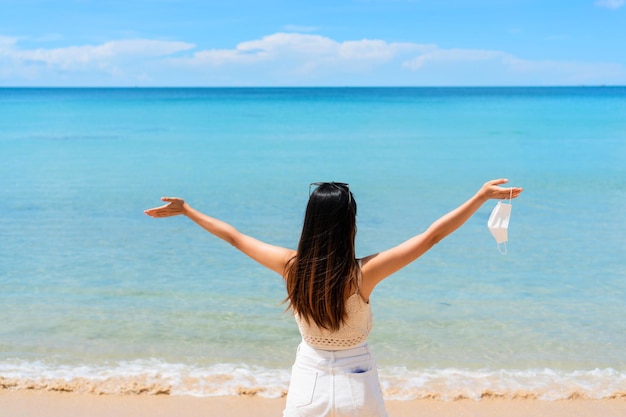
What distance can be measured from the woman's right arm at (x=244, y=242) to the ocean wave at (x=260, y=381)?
2.35 m

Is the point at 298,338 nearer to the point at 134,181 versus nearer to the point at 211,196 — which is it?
the point at 211,196

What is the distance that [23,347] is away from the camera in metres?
6.11

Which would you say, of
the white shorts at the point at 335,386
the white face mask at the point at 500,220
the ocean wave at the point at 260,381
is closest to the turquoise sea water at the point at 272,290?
the ocean wave at the point at 260,381

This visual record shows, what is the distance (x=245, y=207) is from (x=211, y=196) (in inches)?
74.0

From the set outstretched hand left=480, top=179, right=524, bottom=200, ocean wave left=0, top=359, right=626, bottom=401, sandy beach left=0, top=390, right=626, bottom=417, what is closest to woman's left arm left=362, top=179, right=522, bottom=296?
outstretched hand left=480, top=179, right=524, bottom=200

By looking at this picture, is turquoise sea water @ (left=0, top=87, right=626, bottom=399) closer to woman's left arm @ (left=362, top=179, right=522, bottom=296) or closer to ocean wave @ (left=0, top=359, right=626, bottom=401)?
ocean wave @ (left=0, top=359, right=626, bottom=401)

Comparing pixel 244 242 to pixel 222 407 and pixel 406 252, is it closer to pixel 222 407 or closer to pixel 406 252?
pixel 406 252

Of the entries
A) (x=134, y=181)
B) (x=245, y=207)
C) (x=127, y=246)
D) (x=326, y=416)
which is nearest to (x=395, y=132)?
(x=134, y=181)

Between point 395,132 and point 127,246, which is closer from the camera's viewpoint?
point 127,246

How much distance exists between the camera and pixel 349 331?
2.72 meters

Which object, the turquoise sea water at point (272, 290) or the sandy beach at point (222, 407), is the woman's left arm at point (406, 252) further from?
the turquoise sea water at point (272, 290)

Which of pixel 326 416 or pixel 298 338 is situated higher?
pixel 326 416

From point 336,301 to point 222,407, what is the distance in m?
2.46

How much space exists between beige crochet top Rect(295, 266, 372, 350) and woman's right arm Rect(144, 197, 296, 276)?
12.1 inches
